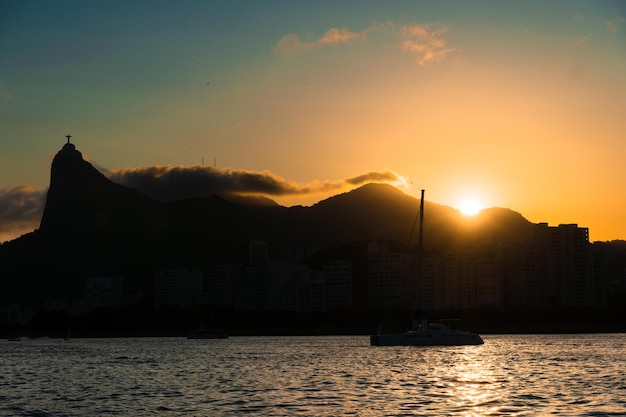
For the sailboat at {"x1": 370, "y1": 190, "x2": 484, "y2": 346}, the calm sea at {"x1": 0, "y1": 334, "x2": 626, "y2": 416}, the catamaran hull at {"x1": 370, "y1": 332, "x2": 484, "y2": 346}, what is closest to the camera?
the calm sea at {"x1": 0, "y1": 334, "x2": 626, "y2": 416}

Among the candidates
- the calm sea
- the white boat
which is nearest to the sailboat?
the white boat

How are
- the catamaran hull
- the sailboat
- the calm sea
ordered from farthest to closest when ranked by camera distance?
the sailboat < the catamaran hull < the calm sea

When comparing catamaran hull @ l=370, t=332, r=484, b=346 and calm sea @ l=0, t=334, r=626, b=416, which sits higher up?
catamaran hull @ l=370, t=332, r=484, b=346

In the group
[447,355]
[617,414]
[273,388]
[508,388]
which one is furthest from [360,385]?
[447,355]

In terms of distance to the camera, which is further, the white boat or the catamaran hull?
the white boat

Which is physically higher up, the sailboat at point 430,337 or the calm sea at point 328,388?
the sailboat at point 430,337

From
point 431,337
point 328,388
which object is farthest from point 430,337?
point 328,388

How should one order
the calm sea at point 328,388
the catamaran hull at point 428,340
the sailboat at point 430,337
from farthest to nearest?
the sailboat at point 430,337 → the catamaran hull at point 428,340 → the calm sea at point 328,388

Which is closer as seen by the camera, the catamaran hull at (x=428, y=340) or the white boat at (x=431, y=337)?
the catamaran hull at (x=428, y=340)

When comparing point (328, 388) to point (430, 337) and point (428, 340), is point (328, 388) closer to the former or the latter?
point (428, 340)

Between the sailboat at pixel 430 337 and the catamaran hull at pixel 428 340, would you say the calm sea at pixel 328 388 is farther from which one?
the sailboat at pixel 430 337

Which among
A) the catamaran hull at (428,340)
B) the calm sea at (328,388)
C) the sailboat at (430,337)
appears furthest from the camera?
the sailboat at (430,337)

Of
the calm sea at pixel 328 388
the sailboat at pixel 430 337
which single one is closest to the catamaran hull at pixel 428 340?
the sailboat at pixel 430 337

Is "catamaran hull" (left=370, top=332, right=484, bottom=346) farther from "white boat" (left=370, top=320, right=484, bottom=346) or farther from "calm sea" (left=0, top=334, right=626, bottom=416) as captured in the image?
"calm sea" (left=0, top=334, right=626, bottom=416)
